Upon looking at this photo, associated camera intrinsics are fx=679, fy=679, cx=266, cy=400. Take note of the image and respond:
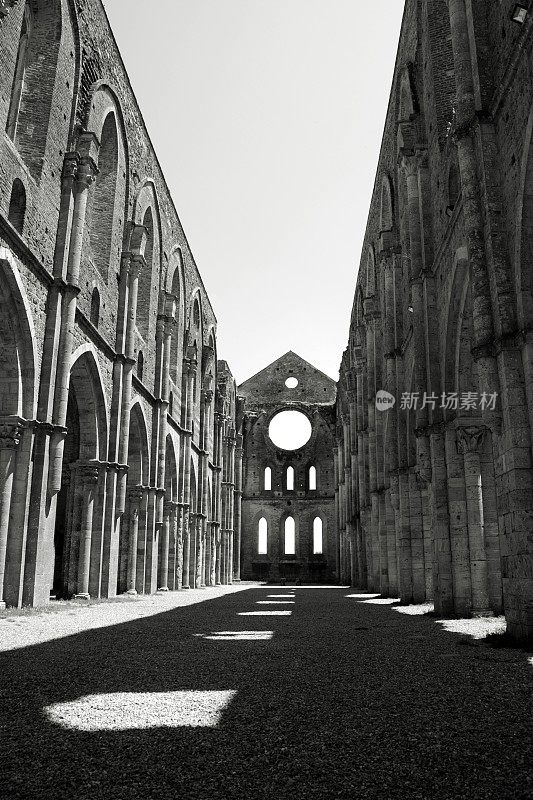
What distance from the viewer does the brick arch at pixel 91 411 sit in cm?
1691

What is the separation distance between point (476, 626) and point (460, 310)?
5.51 m

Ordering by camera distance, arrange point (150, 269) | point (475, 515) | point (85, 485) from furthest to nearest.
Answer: point (150, 269), point (85, 485), point (475, 515)

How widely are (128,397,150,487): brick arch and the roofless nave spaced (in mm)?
75

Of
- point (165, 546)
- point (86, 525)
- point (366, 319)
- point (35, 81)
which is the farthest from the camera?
point (165, 546)

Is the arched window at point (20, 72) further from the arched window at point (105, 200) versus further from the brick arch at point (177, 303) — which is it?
the brick arch at point (177, 303)

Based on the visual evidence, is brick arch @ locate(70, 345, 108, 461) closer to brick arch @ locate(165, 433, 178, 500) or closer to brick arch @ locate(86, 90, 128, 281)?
brick arch @ locate(86, 90, 128, 281)

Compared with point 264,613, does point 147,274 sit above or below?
above

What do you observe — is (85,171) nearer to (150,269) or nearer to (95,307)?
(95,307)

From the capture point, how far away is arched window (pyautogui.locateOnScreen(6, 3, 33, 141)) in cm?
1380

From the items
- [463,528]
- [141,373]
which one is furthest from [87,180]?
[463,528]

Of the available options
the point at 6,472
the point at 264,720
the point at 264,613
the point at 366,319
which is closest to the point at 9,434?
the point at 6,472

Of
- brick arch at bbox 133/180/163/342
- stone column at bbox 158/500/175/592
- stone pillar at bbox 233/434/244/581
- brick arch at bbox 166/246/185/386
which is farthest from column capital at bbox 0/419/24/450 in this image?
stone pillar at bbox 233/434/244/581

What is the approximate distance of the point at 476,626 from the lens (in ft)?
33.5

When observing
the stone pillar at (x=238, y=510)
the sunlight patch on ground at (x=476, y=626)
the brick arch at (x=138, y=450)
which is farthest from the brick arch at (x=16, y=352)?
the stone pillar at (x=238, y=510)
